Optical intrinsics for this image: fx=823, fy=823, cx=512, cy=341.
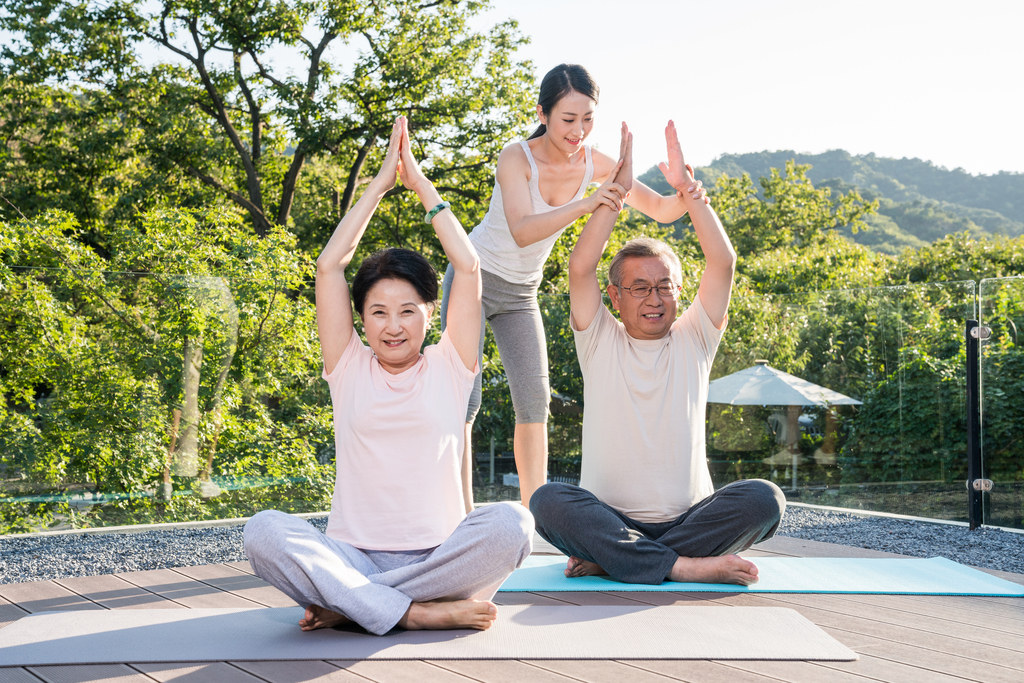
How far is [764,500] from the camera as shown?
226 cm

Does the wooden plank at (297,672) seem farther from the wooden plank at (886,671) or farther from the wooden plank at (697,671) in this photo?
the wooden plank at (886,671)

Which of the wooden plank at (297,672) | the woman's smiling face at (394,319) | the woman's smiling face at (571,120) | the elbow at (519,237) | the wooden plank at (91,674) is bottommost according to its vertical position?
the wooden plank at (91,674)

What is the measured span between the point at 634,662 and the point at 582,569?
0.78 meters

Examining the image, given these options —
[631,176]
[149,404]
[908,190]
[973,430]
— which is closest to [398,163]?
[631,176]

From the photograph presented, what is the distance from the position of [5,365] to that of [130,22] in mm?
10670

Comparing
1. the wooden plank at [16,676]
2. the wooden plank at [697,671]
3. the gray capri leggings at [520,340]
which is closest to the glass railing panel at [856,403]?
the gray capri leggings at [520,340]

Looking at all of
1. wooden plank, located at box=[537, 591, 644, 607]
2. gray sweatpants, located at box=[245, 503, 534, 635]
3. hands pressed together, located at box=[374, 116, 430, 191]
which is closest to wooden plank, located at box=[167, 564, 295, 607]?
gray sweatpants, located at box=[245, 503, 534, 635]

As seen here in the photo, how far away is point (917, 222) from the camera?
121ft

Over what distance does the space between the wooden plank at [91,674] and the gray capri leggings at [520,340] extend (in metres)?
1.38

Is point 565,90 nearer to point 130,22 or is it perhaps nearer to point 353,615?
point 353,615

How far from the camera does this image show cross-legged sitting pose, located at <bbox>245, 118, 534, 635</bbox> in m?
1.73

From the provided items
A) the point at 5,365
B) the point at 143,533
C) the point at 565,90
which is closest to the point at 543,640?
the point at 565,90

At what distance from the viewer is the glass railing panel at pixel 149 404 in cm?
338

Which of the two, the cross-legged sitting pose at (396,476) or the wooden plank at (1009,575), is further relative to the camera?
the wooden plank at (1009,575)
